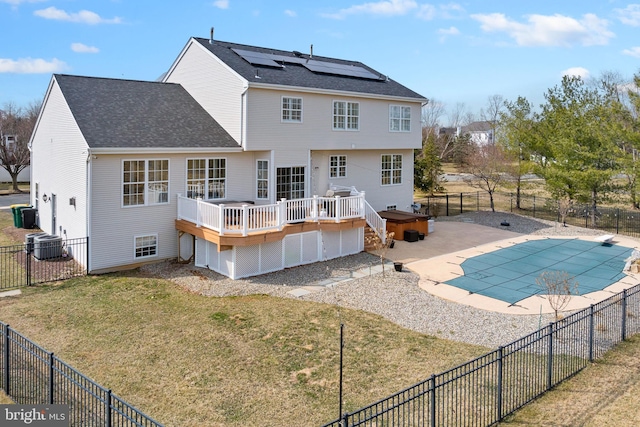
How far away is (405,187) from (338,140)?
6037mm

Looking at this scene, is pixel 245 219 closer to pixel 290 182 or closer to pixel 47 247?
pixel 290 182

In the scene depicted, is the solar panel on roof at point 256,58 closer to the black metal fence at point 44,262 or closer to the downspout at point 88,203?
the downspout at point 88,203

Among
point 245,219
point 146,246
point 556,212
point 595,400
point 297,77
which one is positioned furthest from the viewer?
point 556,212

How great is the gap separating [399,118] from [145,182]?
13176mm

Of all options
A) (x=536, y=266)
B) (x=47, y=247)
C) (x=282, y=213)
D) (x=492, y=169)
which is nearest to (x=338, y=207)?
(x=282, y=213)

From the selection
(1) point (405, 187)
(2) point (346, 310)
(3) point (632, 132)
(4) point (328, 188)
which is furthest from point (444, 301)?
(3) point (632, 132)

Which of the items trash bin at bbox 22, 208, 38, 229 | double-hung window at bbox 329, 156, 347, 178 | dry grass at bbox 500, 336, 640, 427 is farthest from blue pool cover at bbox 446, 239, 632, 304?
trash bin at bbox 22, 208, 38, 229

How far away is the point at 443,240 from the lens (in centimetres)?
2348

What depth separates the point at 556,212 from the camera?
3150 cm

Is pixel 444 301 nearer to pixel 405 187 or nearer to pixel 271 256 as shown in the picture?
pixel 271 256

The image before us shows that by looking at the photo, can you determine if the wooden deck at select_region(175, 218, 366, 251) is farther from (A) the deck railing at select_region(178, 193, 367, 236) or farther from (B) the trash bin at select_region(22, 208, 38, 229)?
(B) the trash bin at select_region(22, 208, 38, 229)

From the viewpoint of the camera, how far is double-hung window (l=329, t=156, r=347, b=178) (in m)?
24.1

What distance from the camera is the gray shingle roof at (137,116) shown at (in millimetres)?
17891

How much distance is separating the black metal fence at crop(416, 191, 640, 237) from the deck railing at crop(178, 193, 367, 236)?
11.6 m
